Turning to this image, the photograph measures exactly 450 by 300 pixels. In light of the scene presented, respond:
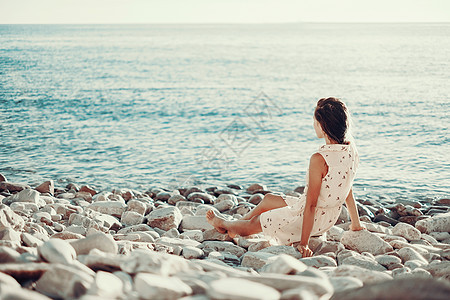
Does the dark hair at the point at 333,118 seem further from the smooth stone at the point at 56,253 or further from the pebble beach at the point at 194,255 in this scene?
the smooth stone at the point at 56,253

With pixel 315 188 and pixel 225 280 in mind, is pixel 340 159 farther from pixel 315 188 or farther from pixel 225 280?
pixel 225 280

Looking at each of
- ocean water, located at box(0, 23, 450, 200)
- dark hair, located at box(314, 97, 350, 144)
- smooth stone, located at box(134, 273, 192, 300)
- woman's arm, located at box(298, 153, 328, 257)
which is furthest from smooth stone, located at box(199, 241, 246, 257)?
ocean water, located at box(0, 23, 450, 200)

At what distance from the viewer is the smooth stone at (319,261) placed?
12.6ft

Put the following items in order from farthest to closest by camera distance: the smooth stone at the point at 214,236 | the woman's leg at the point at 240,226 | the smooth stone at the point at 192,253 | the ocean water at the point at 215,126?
the ocean water at the point at 215,126 < the smooth stone at the point at 214,236 < the woman's leg at the point at 240,226 < the smooth stone at the point at 192,253

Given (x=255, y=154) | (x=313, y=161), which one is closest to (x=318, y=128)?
(x=313, y=161)

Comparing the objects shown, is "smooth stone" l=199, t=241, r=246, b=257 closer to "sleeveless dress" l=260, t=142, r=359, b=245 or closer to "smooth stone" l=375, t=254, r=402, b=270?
"sleeveless dress" l=260, t=142, r=359, b=245

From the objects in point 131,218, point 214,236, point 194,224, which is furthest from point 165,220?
point 214,236

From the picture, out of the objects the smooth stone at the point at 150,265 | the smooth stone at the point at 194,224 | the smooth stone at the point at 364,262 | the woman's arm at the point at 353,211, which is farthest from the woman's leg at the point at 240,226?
the smooth stone at the point at 150,265

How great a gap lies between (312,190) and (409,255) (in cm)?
94

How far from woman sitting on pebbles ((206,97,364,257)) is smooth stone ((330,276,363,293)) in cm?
146

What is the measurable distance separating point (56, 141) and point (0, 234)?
10.0 m

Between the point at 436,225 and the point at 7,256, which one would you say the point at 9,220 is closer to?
the point at 7,256

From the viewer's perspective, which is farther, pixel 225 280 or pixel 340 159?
pixel 340 159

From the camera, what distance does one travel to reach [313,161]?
4.25 meters
